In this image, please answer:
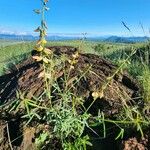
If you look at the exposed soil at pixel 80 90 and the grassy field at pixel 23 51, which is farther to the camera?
the grassy field at pixel 23 51

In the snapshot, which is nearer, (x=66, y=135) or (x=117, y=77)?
(x=66, y=135)

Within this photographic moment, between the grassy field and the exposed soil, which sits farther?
the grassy field

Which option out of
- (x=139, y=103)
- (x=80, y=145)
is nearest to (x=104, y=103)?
(x=139, y=103)

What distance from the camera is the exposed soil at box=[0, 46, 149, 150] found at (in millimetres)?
3814

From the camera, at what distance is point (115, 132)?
155 inches

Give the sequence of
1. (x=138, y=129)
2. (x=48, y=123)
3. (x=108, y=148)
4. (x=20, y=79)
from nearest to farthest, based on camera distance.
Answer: (x=138, y=129) → (x=48, y=123) → (x=108, y=148) → (x=20, y=79)

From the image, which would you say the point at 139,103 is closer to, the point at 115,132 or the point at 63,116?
the point at 115,132

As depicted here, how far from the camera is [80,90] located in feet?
13.8

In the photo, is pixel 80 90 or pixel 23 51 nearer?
pixel 80 90

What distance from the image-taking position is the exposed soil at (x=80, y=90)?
150 inches

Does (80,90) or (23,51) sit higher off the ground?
(80,90)

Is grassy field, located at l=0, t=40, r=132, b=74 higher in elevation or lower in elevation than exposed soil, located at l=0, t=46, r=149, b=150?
lower

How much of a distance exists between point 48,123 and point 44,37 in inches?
27.5

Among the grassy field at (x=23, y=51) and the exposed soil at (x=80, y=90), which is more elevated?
the exposed soil at (x=80, y=90)
